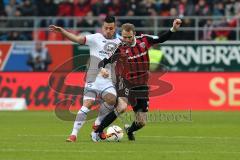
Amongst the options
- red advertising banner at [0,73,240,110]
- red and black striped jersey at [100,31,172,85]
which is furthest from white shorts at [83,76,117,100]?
red advertising banner at [0,73,240,110]

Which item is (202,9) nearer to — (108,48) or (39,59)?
(39,59)

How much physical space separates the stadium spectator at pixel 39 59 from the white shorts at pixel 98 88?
1521 cm

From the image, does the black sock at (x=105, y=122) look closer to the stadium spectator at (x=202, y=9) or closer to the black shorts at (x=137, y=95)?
the black shorts at (x=137, y=95)

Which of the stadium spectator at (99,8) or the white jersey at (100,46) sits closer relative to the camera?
the white jersey at (100,46)

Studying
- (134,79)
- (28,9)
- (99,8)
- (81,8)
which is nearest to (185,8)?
(99,8)

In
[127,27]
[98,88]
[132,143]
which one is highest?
[127,27]

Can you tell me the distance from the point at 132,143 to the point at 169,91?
12.2 meters

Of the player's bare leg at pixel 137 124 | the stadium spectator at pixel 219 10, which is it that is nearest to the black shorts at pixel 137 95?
the player's bare leg at pixel 137 124

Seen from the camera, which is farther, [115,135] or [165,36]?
[115,135]

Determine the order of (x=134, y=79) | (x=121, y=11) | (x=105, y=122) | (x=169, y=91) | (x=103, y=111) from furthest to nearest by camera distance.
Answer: (x=121, y=11)
(x=169, y=91)
(x=103, y=111)
(x=134, y=79)
(x=105, y=122)

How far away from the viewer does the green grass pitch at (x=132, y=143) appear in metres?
12.6

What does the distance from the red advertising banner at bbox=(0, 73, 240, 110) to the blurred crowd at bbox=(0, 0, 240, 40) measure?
4.05 meters

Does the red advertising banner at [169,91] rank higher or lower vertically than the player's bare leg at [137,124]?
lower

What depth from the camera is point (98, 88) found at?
608 inches
